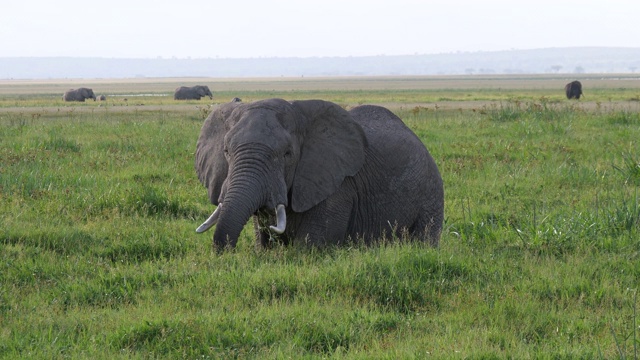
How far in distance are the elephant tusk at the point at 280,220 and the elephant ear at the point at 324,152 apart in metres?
0.31

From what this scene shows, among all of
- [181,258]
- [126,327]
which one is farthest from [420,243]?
[126,327]

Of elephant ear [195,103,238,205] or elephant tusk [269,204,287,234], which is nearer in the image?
elephant tusk [269,204,287,234]

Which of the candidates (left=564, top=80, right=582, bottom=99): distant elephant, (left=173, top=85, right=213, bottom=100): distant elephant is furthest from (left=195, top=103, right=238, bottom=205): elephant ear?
(left=173, top=85, right=213, bottom=100): distant elephant

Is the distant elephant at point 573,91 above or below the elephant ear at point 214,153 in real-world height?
below

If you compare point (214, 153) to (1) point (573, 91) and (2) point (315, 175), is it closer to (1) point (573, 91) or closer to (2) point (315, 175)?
(2) point (315, 175)

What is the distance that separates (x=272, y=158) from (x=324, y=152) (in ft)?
2.54

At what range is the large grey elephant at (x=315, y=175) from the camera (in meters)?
7.74

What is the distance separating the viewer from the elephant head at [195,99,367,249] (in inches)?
299

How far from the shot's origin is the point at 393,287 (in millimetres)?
7293

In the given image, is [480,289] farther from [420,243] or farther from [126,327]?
[126,327]

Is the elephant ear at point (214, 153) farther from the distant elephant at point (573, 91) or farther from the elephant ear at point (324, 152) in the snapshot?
the distant elephant at point (573, 91)

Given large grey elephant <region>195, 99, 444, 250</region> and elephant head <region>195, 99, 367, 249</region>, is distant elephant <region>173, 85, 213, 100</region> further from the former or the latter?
elephant head <region>195, 99, 367, 249</region>

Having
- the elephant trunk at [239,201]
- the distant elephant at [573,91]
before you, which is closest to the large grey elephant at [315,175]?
the elephant trunk at [239,201]

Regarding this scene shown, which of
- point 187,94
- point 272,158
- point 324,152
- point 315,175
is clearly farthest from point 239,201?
point 187,94
